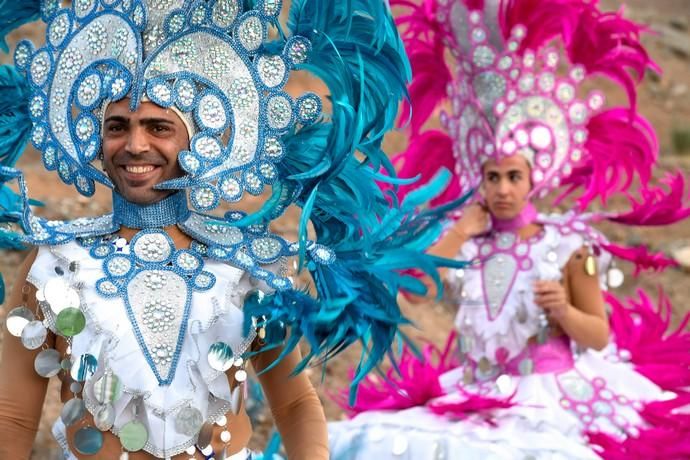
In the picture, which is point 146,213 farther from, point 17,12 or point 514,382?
point 514,382

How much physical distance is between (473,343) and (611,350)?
630mm

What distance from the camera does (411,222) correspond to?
9.21ft

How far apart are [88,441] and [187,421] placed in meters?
0.23

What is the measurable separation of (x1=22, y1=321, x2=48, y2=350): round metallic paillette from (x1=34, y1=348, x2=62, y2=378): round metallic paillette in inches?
1.2

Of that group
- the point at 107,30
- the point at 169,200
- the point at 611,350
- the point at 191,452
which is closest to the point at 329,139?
the point at 169,200

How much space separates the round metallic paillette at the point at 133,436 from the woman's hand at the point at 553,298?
2088mm

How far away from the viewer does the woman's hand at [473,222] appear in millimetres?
4617

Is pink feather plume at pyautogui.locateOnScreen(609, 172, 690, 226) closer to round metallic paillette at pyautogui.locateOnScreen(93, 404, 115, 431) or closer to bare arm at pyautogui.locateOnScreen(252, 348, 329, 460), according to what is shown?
Result: bare arm at pyautogui.locateOnScreen(252, 348, 329, 460)

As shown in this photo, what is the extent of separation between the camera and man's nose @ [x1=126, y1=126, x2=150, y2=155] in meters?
2.65

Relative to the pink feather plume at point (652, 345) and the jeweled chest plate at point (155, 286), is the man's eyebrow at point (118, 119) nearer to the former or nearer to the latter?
the jeweled chest plate at point (155, 286)

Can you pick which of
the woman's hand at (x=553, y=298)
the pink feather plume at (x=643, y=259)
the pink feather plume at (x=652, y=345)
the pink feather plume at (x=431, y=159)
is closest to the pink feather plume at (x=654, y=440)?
the pink feather plume at (x=652, y=345)

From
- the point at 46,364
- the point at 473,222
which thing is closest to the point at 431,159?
the point at 473,222

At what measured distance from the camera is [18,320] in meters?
2.66

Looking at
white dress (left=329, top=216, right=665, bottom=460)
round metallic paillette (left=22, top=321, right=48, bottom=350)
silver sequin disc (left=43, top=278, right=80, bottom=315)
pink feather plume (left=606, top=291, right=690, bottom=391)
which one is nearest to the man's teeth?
silver sequin disc (left=43, top=278, right=80, bottom=315)
